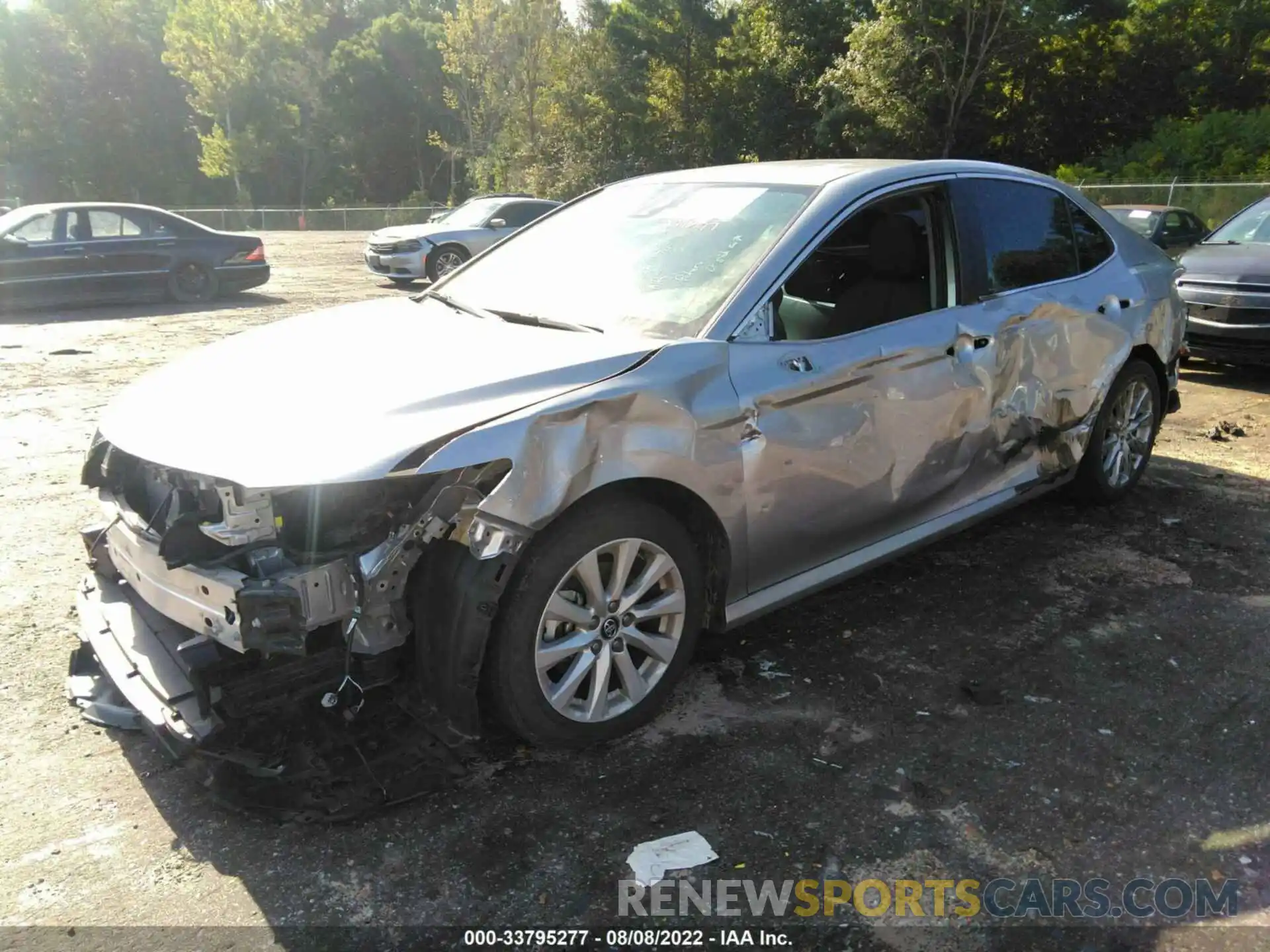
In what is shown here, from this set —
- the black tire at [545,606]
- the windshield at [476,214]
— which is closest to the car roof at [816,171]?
the black tire at [545,606]

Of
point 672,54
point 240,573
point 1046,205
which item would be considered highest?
point 672,54

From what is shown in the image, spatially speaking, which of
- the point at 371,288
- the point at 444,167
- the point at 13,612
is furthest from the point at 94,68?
the point at 13,612

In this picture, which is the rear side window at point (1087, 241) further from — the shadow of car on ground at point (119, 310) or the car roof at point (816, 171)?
the shadow of car on ground at point (119, 310)

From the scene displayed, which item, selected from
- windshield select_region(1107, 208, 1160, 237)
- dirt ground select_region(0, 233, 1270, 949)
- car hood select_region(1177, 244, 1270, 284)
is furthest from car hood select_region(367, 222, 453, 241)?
dirt ground select_region(0, 233, 1270, 949)

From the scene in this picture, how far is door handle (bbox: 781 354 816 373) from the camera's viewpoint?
3330 mm

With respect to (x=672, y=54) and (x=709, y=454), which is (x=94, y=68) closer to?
(x=672, y=54)

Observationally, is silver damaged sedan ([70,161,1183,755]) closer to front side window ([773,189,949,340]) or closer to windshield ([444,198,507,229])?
front side window ([773,189,949,340])

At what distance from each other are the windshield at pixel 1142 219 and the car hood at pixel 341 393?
11.7 meters

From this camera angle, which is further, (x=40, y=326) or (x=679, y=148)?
(x=679, y=148)

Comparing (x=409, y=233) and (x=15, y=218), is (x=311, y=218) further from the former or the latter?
(x=15, y=218)

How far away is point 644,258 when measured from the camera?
3.74m

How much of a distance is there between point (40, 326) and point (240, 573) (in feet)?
37.7

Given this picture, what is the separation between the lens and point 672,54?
32.2 m

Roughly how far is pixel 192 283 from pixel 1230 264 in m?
13.2
